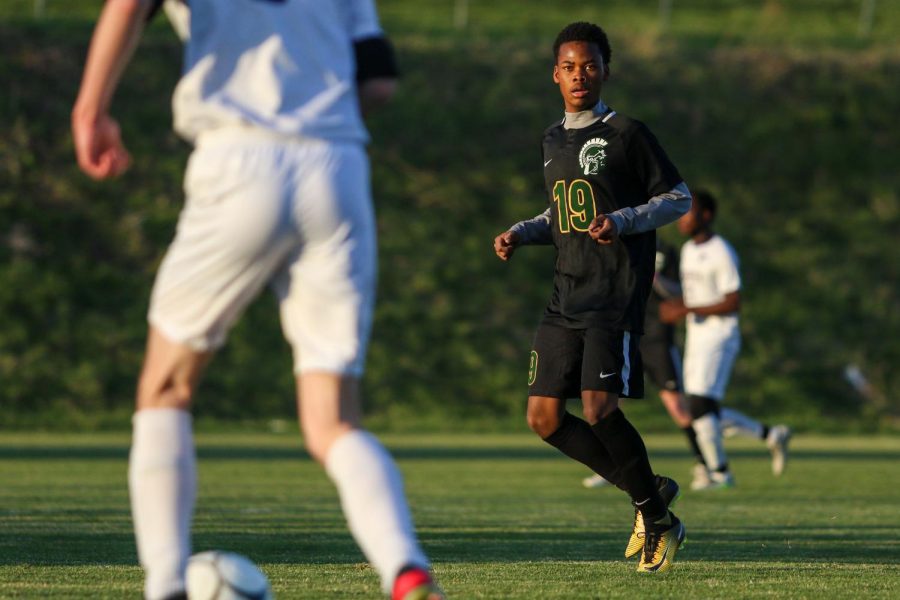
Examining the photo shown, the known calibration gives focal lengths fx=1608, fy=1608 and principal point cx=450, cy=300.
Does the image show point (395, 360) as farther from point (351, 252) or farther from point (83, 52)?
point (351, 252)

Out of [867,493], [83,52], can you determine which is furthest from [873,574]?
[83,52]

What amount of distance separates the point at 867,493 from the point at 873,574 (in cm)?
569

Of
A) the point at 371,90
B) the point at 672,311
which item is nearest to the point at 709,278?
the point at 672,311

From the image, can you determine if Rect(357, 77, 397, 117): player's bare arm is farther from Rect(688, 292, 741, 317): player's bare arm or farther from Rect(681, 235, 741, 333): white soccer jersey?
Rect(688, 292, 741, 317): player's bare arm

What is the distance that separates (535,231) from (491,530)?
5.79 feet

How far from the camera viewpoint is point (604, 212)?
22.9ft

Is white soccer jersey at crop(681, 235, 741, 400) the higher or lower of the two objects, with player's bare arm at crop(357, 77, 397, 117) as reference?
lower

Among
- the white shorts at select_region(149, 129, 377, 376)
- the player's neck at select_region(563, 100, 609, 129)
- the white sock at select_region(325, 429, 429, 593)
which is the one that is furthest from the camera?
the player's neck at select_region(563, 100, 609, 129)

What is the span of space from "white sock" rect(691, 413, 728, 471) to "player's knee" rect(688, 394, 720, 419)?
34 millimetres

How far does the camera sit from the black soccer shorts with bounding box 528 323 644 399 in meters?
6.73

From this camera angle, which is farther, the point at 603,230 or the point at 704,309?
the point at 704,309

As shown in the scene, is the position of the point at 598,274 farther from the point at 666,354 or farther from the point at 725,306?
the point at 666,354

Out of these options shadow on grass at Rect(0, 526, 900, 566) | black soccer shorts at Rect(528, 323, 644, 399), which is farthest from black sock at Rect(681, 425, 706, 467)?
black soccer shorts at Rect(528, 323, 644, 399)

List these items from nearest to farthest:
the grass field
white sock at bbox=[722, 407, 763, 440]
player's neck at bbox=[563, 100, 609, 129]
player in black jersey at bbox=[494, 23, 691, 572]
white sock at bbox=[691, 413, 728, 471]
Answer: the grass field → player in black jersey at bbox=[494, 23, 691, 572] → player's neck at bbox=[563, 100, 609, 129] → white sock at bbox=[691, 413, 728, 471] → white sock at bbox=[722, 407, 763, 440]
